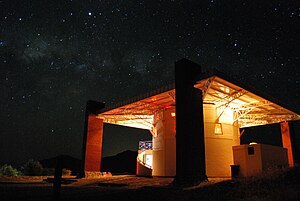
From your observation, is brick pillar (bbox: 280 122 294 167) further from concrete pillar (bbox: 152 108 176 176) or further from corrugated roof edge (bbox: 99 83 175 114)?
corrugated roof edge (bbox: 99 83 175 114)

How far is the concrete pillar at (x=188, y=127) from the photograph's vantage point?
606 inches

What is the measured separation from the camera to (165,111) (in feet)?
81.4

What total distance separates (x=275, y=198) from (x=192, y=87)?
958 centimetres

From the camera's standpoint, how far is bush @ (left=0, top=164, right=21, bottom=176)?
27641mm

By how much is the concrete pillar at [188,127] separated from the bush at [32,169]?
20.1m

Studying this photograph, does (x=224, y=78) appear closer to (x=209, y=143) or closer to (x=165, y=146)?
(x=209, y=143)

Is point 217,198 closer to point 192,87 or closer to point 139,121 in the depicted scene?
point 192,87

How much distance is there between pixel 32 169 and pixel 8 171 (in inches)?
101

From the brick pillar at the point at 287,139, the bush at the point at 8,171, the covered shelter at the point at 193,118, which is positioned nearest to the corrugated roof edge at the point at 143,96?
the covered shelter at the point at 193,118

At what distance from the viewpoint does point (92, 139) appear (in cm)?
2753

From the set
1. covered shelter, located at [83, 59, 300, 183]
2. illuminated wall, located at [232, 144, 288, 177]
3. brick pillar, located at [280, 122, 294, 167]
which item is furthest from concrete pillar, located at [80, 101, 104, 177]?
brick pillar, located at [280, 122, 294, 167]

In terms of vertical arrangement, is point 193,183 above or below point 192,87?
below

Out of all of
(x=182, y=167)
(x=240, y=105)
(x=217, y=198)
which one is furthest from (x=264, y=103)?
(x=217, y=198)

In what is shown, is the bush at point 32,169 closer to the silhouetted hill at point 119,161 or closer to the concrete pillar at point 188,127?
the concrete pillar at point 188,127
